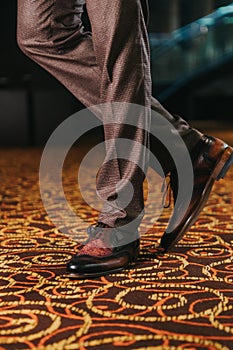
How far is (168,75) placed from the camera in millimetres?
10297

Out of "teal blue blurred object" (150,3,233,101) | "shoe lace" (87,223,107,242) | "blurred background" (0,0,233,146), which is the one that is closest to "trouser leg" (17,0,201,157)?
"shoe lace" (87,223,107,242)

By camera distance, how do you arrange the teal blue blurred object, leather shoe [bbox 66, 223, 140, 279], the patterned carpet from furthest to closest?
the teal blue blurred object < leather shoe [bbox 66, 223, 140, 279] < the patterned carpet

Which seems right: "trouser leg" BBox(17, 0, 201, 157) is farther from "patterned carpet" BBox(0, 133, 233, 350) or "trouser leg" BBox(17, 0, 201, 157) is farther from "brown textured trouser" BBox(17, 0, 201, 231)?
"patterned carpet" BBox(0, 133, 233, 350)

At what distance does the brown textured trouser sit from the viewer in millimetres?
1336

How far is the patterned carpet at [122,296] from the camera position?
0.95 meters

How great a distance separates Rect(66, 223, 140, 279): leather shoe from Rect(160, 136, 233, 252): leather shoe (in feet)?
0.39

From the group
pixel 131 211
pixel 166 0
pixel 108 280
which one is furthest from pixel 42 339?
pixel 166 0

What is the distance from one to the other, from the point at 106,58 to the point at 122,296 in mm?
537

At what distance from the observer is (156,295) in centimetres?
117

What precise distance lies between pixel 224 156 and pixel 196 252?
272 mm

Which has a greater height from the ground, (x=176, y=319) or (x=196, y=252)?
(x=176, y=319)

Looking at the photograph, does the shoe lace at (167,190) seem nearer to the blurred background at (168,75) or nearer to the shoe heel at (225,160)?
the shoe heel at (225,160)

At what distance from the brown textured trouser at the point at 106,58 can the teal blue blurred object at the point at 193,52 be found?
8666 millimetres

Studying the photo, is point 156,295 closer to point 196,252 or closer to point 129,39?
point 196,252
